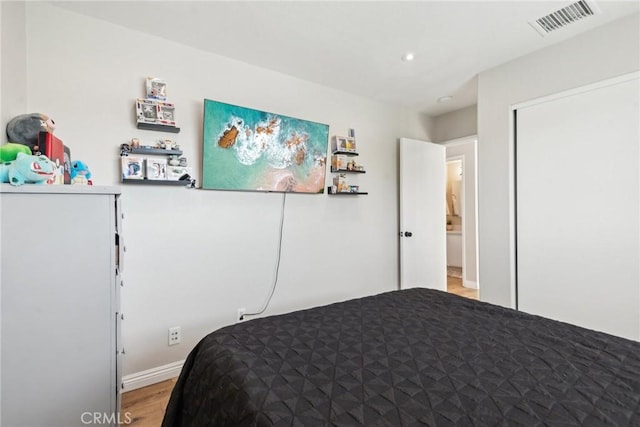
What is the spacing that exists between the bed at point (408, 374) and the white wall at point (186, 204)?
1.12m

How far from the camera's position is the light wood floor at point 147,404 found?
176cm

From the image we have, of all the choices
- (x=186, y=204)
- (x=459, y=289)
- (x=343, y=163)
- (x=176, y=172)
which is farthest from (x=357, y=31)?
(x=459, y=289)

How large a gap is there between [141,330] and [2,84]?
5.24 feet

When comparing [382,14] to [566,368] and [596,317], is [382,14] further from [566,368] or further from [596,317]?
[596,317]

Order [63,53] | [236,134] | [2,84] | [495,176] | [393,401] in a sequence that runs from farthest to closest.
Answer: [495,176]
[236,134]
[63,53]
[2,84]
[393,401]

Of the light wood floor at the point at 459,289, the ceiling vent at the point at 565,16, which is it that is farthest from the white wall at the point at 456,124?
the light wood floor at the point at 459,289

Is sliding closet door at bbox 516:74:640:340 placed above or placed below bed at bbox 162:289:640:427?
above

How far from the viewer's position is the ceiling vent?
1883 mm

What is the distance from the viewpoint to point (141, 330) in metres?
2.11

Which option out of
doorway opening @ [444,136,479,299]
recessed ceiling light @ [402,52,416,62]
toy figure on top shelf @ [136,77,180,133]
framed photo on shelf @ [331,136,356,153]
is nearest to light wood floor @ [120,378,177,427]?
toy figure on top shelf @ [136,77,180,133]

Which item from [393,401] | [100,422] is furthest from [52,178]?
[393,401]

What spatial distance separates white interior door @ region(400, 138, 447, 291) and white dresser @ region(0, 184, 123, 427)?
9.37 ft

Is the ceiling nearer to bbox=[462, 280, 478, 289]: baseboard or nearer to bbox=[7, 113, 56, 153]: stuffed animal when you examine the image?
bbox=[7, 113, 56, 153]: stuffed animal

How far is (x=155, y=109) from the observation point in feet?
6.79
